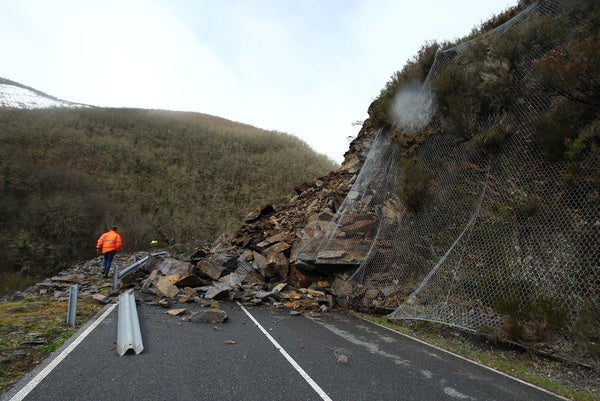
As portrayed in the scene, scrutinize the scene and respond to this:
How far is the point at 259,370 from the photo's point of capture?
172 inches

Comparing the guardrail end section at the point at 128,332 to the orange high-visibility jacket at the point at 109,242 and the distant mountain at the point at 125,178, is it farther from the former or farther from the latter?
the distant mountain at the point at 125,178

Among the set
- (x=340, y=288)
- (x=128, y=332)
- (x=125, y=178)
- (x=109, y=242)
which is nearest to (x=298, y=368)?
(x=128, y=332)

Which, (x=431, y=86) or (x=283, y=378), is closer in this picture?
(x=283, y=378)

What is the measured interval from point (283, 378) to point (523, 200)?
18.6ft

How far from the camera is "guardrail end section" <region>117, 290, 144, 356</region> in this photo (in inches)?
188

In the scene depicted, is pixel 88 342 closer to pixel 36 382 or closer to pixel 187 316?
pixel 36 382

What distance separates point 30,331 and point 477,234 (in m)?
8.54

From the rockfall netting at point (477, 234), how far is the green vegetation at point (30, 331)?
6165 mm

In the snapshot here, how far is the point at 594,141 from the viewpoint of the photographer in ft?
19.4

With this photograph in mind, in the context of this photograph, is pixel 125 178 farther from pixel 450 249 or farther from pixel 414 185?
pixel 450 249

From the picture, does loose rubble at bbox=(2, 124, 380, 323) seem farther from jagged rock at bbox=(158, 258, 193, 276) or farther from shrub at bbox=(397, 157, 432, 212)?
shrub at bbox=(397, 157, 432, 212)

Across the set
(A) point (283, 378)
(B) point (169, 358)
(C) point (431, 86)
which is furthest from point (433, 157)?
(B) point (169, 358)

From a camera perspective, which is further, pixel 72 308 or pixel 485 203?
pixel 485 203

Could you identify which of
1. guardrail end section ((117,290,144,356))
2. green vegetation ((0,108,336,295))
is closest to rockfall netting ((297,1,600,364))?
guardrail end section ((117,290,144,356))
